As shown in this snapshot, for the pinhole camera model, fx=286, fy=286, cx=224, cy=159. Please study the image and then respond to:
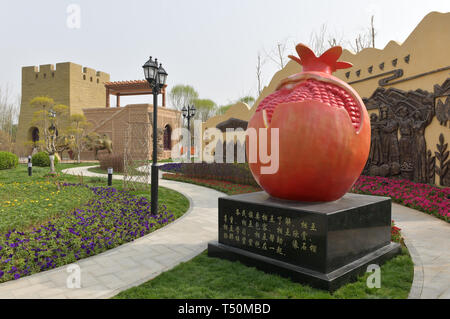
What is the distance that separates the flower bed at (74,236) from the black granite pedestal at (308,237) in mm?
2008

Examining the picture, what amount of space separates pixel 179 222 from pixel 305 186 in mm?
3654

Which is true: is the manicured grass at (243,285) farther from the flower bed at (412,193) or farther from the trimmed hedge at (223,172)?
the trimmed hedge at (223,172)

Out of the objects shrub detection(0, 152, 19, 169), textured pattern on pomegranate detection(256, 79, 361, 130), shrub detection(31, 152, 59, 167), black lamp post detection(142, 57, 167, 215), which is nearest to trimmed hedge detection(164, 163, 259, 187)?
black lamp post detection(142, 57, 167, 215)

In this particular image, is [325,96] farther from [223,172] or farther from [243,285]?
[223,172]

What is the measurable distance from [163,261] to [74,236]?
1.93 metres

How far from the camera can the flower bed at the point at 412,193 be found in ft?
22.5

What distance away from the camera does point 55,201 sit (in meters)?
7.83

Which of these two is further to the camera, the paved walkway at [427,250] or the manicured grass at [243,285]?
the paved walkway at [427,250]

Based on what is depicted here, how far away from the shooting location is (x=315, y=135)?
3.50 meters

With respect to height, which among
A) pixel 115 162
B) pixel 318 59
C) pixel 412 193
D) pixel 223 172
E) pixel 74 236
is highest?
pixel 318 59

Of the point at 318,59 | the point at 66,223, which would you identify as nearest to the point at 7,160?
the point at 66,223

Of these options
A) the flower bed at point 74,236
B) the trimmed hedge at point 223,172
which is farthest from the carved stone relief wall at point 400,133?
the flower bed at point 74,236
